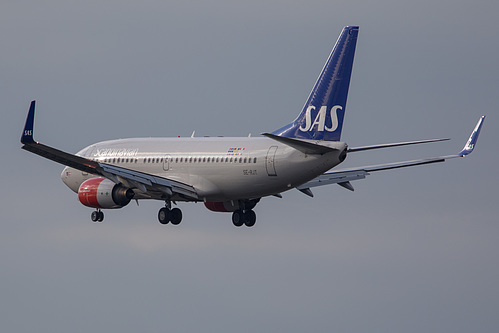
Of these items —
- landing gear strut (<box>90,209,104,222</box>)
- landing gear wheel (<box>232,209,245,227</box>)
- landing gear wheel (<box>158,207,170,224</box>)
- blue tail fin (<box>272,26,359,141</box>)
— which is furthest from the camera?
landing gear strut (<box>90,209,104,222</box>)

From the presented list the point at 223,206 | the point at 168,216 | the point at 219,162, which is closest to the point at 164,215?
the point at 168,216

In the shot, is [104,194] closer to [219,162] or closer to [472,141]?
[219,162]

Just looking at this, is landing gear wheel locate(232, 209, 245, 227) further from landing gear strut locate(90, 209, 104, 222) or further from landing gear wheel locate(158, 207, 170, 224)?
landing gear strut locate(90, 209, 104, 222)

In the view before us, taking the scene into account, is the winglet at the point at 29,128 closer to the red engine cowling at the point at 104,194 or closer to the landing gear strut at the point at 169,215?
the red engine cowling at the point at 104,194

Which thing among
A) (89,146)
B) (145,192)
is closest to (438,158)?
(145,192)

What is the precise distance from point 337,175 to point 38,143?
22.6 meters

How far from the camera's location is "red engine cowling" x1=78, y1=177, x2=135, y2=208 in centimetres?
8675

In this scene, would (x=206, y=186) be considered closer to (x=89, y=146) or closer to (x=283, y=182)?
(x=283, y=182)

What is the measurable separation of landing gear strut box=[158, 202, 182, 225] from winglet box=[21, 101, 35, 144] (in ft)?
50.4

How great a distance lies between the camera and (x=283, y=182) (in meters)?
82.6

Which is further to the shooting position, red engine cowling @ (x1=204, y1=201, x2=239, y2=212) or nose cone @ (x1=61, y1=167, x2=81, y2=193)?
nose cone @ (x1=61, y1=167, x2=81, y2=193)

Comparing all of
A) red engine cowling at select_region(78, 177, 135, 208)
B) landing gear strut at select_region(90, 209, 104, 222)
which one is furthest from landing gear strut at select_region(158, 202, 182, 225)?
landing gear strut at select_region(90, 209, 104, 222)

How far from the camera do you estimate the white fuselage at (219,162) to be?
81375mm

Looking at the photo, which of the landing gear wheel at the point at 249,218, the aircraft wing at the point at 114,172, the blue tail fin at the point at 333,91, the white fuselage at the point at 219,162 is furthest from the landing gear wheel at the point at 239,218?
the blue tail fin at the point at 333,91
